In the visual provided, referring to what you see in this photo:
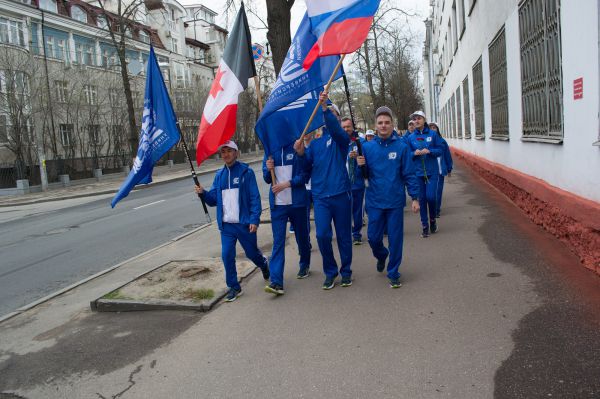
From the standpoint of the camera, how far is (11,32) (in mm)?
34844

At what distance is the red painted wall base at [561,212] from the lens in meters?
5.34

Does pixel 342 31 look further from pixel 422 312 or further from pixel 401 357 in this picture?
pixel 401 357

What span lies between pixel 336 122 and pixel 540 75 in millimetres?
4164

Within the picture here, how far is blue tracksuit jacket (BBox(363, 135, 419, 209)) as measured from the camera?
560 centimetres

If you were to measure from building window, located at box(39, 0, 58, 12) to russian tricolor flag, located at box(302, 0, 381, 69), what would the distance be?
1655 inches

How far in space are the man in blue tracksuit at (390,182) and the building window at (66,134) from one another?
31.3m

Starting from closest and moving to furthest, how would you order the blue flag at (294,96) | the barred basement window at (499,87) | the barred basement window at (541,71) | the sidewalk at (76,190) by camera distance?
the blue flag at (294,96), the barred basement window at (541,71), the barred basement window at (499,87), the sidewalk at (76,190)

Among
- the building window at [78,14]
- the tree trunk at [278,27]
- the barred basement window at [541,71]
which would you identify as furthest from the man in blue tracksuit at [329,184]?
the building window at [78,14]

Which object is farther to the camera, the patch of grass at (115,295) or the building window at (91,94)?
the building window at (91,94)

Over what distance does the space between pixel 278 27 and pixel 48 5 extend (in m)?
37.6

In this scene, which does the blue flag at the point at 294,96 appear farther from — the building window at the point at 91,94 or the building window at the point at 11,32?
the building window at the point at 11,32

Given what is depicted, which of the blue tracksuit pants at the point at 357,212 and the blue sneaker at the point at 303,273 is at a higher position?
the blue tracksuit pants at the point at 357,212

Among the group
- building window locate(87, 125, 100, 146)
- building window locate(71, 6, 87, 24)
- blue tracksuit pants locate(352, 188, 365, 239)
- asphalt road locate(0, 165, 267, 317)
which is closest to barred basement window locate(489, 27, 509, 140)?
blue tracksuit pants locate(352, 188, 365, 239)

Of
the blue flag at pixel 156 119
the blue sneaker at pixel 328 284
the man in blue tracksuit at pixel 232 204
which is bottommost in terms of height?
the blue sneaker at pixel 328 284
